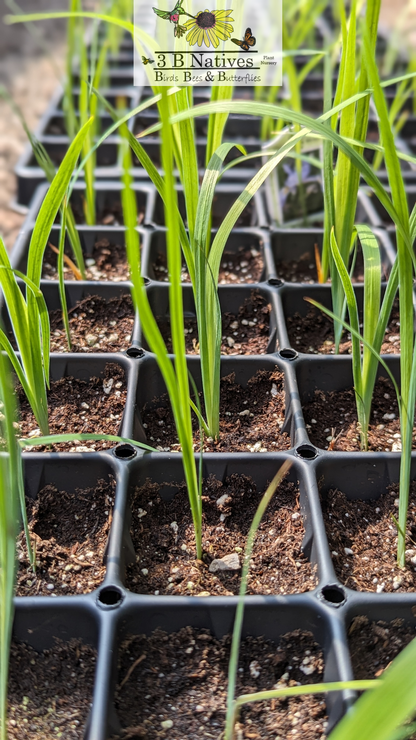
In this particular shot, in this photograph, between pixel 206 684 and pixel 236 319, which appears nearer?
pixel 206 684

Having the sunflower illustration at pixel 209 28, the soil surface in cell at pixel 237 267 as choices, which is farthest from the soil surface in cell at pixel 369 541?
the sunflower illustration at pixel 209 28

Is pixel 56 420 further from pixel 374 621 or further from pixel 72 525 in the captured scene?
pixel 374 621

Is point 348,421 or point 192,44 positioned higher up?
point 192,44

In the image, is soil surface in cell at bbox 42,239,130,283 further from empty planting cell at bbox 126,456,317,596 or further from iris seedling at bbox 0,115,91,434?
empty planting cell at bbox 126,456,317,596

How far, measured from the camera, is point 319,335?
94 centimetres

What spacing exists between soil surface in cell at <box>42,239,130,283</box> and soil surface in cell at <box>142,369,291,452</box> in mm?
324

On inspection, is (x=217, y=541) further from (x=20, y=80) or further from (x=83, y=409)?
(x=20, y=80)

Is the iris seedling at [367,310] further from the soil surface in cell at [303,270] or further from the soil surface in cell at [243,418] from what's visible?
the soil surface in cell at [303,270]

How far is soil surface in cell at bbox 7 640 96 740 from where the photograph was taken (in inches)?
20.1

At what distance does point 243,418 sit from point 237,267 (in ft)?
1.24

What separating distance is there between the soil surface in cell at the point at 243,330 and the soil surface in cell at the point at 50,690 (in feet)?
1.50

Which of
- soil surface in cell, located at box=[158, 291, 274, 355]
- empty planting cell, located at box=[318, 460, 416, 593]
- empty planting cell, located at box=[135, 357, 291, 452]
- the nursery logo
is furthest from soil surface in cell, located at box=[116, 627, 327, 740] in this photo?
the nursery logo

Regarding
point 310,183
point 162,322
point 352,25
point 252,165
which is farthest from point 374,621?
point 252,165

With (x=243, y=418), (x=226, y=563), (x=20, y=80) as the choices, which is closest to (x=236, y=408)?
(x=243, y=418)
